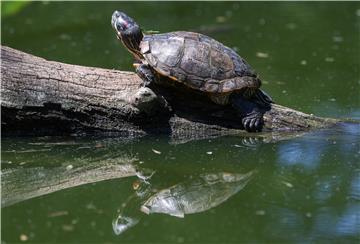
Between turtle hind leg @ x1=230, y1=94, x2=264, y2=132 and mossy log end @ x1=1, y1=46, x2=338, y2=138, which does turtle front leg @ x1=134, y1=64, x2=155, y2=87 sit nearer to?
mossy log end @ x1=1, y1=46, x2=338, y2=138

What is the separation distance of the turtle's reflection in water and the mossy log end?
669 millimetres

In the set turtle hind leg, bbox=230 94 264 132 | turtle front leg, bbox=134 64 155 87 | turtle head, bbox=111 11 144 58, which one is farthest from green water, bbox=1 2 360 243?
turtle head, bbox=111 11 144 58

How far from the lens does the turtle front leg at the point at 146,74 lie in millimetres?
5039

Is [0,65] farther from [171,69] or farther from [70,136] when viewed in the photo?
[171,69]

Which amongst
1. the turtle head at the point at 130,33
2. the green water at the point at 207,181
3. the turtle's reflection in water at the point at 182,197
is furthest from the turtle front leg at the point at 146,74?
the turtle's reflection in water at the point at 182,197

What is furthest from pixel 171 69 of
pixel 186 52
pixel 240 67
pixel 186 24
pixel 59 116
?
pixel 186 24

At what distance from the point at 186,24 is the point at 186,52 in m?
4.31

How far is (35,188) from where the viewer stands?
4.35 metres

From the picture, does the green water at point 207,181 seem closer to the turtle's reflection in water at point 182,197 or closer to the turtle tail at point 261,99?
the turtle's reflection in water at point 182,197

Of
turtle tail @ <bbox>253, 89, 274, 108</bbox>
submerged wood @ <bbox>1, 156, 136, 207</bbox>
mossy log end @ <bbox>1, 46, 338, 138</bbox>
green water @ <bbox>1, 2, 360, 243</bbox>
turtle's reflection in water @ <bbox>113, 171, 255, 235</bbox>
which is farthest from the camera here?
turtle tail @ <bbox>253, 89, 274, 108</bbox>

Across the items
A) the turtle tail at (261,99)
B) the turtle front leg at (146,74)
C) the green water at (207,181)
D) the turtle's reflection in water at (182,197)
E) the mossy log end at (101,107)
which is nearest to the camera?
the green water at (207,181)

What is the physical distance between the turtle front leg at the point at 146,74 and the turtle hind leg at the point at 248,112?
0.63 m

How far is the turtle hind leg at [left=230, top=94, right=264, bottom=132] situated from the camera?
5051 mm

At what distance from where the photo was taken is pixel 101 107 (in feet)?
16.5
